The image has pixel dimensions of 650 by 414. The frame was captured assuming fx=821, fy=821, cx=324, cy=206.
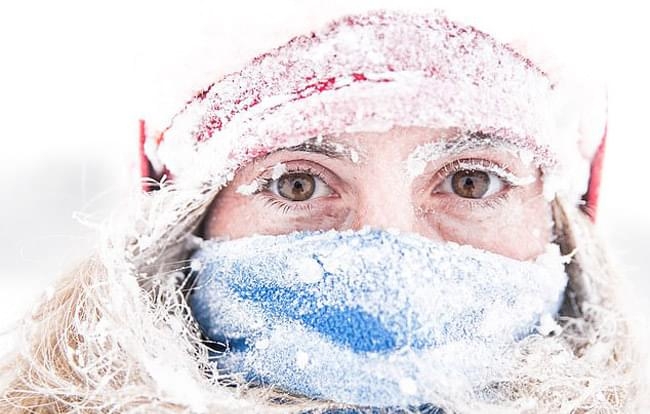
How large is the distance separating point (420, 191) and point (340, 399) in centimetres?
38

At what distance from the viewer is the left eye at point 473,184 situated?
1445 mm

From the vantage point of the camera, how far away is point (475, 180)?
4.79 ft

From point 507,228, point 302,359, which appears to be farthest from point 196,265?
point 507,228

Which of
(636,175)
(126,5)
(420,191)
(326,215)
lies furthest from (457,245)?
(636,175)

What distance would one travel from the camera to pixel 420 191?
140 centimetres

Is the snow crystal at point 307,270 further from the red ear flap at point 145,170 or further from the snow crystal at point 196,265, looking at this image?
the red ear flap at point 145,170

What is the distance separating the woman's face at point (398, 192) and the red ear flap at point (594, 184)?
0.59ft

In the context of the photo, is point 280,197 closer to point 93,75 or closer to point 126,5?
point 126,5

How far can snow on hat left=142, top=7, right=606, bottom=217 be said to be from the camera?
4.15 ft

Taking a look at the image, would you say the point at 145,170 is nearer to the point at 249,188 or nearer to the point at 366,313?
the point at 249,188

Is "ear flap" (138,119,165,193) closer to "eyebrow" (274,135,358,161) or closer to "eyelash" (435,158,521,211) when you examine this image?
"eyebrow" (274,135,358,161)

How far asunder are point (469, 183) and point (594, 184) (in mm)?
343

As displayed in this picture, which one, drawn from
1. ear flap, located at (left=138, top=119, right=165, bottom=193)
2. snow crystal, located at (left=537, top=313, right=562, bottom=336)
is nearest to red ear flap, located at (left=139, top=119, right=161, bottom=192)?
ear flap, located at (left=138, top=119, right=165, bottom=193)

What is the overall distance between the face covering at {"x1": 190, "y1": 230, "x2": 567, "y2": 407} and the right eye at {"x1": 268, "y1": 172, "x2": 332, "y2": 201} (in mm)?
100
